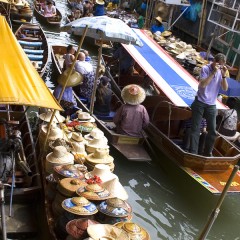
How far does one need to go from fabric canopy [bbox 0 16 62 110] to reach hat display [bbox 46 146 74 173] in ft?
3.76

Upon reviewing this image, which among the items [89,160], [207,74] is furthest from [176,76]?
[89,160]

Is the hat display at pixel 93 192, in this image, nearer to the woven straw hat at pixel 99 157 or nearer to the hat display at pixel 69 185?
the hat display at pixel 69 185

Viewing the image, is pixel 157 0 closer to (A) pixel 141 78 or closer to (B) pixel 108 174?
(A) pixel 141 78

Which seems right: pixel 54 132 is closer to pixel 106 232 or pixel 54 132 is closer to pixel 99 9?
pixel 106 232

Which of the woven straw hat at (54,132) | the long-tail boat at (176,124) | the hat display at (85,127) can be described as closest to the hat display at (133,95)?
the long-tail boat at (176,124)

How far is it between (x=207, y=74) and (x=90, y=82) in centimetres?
311

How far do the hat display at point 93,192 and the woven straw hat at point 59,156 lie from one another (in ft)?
2.87

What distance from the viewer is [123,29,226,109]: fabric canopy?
25.1 feet

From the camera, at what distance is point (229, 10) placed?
15219 mm

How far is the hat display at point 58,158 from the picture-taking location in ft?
18.4

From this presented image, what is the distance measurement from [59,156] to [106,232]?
5.73 feet

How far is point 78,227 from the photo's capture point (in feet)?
14.1

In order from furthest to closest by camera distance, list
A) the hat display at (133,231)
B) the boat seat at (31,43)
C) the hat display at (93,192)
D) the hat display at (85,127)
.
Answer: the boat seat at (31,43) → the hat display at (85,127) → the hat display at (93,192) → the hat display at (133,231)

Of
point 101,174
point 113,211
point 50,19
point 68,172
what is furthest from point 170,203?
point 50,19
